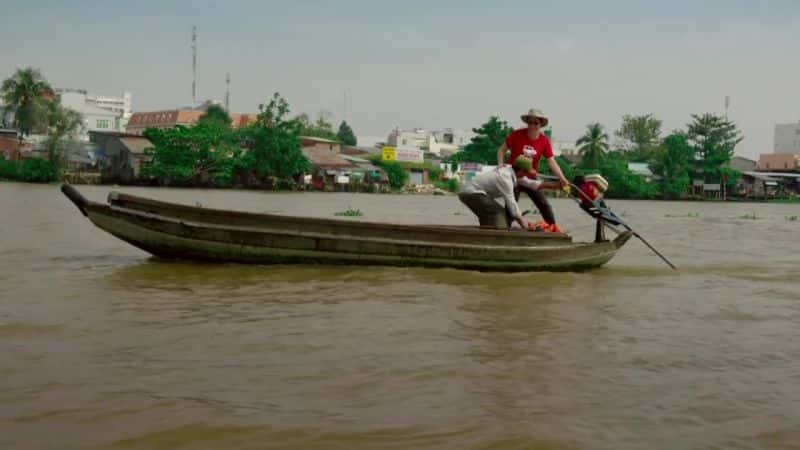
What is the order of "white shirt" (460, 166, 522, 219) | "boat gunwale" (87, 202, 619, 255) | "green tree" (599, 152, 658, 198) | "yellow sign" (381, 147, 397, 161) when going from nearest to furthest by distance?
"boat gunwale" (87, 202, 619, 255)
"white shirt" (460, 166, 522, 219)
"green tree" (599, 152, 658, 198)
"yellow sign" (381, 147, 397, 161)

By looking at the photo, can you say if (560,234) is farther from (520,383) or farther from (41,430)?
(41,430)

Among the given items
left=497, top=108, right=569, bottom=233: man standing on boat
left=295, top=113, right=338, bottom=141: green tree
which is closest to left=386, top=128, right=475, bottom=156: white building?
left=295, top=113, right=338, bottom=141: green tree

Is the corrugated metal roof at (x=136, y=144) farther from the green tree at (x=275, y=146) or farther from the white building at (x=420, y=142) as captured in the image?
the white building at (x=420, y=142)

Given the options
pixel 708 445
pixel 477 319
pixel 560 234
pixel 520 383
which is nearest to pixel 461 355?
pixel 520 383

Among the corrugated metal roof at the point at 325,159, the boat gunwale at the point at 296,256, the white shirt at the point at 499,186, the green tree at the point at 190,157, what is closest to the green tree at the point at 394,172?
the corrugated metal roof at the point at 325,159

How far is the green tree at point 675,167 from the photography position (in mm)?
49344

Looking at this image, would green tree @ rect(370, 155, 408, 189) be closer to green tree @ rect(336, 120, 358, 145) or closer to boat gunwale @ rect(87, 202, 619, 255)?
green tree @ rect(336, 120, 358, 145)

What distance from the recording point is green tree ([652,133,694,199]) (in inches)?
1943

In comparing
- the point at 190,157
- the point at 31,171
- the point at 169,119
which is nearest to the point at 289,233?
the point at 190,157

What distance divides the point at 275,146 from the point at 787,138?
46.7 metres

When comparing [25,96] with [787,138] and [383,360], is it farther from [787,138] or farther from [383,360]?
[787,138]

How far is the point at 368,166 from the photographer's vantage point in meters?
49.5

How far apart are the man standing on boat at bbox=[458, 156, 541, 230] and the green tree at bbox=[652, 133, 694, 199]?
44.6 metres

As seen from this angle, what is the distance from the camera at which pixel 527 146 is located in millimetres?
7742
